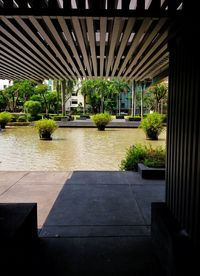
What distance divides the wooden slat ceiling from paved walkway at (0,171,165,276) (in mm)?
2266

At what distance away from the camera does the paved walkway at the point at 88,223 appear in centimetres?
308

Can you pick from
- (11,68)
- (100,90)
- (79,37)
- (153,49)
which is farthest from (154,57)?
(100,90)

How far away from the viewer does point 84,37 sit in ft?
16.9

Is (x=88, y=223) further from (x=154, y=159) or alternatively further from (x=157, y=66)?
(x=157, y=66)

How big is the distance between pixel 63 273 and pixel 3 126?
84.1 ft

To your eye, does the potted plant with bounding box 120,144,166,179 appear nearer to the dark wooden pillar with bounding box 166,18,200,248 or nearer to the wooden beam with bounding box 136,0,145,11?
the dark wooden pillar with bounding box 166,18,200,248

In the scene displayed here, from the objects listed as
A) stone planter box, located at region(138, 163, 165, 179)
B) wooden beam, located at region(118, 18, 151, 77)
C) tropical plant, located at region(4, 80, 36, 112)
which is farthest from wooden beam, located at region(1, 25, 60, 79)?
tropical plant, located at region(4, 80, 36, 112)

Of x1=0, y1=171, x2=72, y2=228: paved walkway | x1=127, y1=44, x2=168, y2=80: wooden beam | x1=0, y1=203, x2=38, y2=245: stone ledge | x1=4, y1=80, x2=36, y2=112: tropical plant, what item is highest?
x1=4, y1=80, x2=36, y2=112: tropical plant

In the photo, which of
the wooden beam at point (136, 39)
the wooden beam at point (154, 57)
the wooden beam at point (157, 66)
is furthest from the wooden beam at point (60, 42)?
the wooden beam at point (157, 66)

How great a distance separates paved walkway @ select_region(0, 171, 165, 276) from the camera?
3082 mm

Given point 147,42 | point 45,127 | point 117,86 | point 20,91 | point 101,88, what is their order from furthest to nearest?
point 117,86 → point 101,88 → point 20,91 → point 45,127 → point 147,42

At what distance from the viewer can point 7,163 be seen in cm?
1107

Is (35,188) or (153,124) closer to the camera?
(35,188)

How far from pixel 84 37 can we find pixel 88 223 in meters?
3.03
